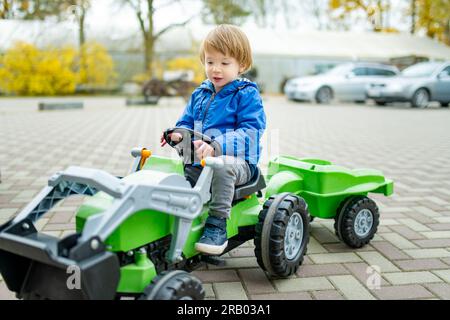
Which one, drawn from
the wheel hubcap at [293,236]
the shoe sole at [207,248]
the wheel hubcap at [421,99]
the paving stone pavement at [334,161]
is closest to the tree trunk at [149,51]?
the paving stone pavement at [334,161]

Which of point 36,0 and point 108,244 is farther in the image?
point 36,0

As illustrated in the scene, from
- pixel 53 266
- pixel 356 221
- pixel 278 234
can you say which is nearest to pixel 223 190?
pixel 278 234

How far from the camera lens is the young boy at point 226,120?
243 centimetres

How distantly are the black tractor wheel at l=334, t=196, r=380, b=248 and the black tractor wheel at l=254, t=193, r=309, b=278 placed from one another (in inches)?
21.5

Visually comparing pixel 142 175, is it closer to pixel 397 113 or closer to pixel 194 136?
pixel 194 136

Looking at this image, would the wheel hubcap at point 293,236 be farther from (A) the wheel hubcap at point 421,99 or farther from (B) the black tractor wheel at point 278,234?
(A) the wheel hubcap at point 421,99

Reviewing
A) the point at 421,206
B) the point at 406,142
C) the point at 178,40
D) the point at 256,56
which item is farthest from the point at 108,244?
the point at 178,40

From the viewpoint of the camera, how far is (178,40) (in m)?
27.1

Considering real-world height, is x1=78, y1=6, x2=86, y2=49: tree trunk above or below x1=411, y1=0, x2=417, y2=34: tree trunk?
below

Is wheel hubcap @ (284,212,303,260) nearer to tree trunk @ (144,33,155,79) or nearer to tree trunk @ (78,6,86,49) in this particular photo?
tree trunk @ (144,33,155,79)

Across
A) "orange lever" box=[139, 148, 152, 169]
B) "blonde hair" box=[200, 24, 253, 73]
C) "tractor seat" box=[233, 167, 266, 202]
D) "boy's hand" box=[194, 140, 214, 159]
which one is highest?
"blonde hair" box=[200, 24, 253, 73]

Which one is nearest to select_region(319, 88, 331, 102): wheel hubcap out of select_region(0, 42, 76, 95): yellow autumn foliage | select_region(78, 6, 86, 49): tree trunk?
select_region(0, 42, 76, 95): yellow autumn foliage

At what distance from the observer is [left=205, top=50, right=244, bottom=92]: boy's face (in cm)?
257

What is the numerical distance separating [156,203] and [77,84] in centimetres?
2353
